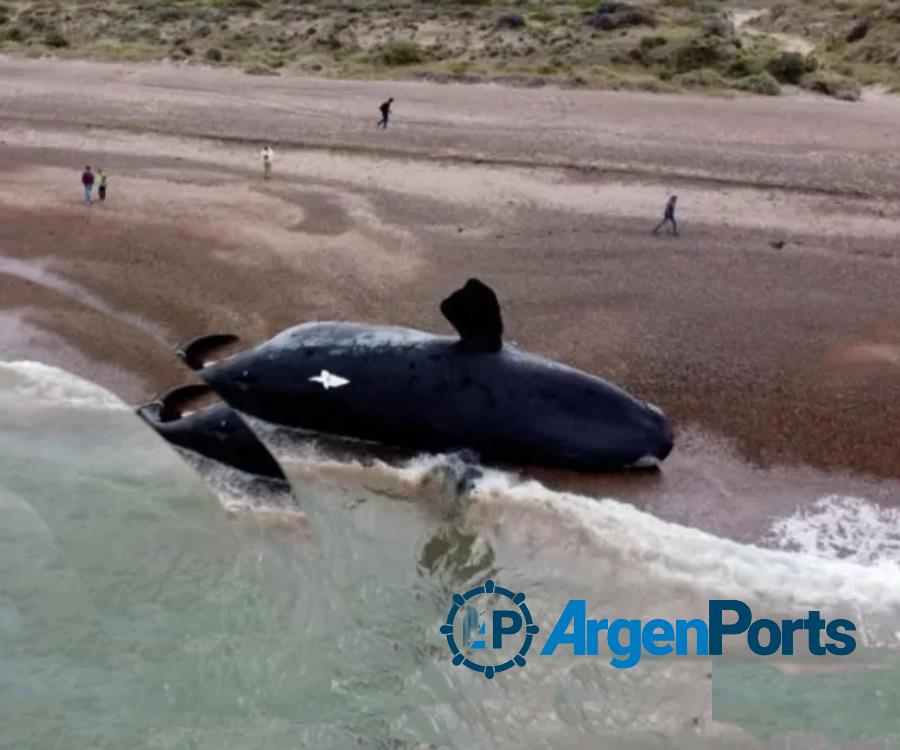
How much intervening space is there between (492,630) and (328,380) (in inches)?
160

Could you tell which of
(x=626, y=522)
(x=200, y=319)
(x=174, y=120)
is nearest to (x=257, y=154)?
(x=174, y=120)

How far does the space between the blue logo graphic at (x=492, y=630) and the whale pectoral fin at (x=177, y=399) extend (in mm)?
5027

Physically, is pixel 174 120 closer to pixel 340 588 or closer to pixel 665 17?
pixel 340 588

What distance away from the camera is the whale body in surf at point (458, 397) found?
11.7 meters

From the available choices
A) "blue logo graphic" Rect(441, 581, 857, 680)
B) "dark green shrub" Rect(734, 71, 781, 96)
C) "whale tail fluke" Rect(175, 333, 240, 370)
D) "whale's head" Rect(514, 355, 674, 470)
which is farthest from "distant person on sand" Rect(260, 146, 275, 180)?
"dark green shrub" Rect(734, 71, 781, 96)

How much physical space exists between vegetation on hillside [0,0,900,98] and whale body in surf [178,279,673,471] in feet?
90.1

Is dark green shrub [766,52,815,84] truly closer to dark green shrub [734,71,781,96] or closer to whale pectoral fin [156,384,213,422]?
dark green shrub [734,71,781,96]

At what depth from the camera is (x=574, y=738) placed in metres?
8.38

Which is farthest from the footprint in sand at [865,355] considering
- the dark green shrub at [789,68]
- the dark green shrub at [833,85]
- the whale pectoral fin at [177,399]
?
the dark green shrub at [789,68]

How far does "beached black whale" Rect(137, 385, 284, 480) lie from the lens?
38.6 ft

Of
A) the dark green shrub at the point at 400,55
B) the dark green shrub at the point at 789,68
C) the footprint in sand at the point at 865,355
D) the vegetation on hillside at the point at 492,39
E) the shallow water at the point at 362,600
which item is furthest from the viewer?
the dark green shrub at the point at 400,55

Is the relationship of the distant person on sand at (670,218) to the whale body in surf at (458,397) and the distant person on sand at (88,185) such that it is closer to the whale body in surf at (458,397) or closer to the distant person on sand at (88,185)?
the whale body in surf at (458,397)

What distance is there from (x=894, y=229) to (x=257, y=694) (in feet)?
58.8

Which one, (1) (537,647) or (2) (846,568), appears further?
(2) (846,568)
